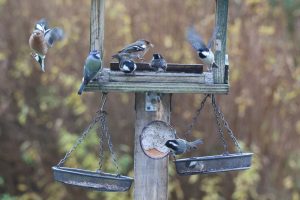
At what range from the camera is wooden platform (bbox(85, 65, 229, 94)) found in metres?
3.62

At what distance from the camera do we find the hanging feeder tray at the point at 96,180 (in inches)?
140

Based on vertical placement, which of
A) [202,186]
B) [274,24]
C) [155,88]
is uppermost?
[274,24]

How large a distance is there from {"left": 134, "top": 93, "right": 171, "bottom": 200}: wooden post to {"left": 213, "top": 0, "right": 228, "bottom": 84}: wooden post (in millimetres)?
334

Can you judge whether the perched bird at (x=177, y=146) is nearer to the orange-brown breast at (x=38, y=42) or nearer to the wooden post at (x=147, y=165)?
the wooden post at (x=147, y=165)

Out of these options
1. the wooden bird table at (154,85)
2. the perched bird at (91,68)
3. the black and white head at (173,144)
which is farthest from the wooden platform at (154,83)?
the black and white head at (173,144)

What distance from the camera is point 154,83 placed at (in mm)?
3660

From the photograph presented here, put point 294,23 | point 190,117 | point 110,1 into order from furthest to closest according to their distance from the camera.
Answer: point 294,23, point 110,1, point 190,117

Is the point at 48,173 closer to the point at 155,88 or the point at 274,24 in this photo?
the point at 274,24

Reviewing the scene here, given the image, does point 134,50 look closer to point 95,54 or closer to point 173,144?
point 95,54

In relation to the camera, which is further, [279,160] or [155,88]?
[279,160]

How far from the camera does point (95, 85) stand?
361 cm

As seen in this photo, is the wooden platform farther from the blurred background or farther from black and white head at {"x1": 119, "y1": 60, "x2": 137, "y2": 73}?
the blurred background

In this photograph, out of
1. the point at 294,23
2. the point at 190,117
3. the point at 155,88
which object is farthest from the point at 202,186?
the point at 294,23

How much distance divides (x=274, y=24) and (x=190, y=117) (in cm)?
134
